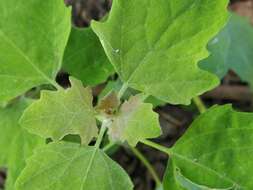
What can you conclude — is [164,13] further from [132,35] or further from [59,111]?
[59,111]

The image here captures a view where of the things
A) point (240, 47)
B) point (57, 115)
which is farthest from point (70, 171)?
point (240, 47)

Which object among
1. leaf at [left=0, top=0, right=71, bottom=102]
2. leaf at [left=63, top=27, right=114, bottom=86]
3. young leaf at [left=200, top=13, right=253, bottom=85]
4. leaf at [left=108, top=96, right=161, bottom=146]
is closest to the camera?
leaf at [left=108, top=96, right=161, bottom=146]

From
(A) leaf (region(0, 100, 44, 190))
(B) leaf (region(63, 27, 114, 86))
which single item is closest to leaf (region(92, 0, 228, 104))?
(B) leaf (region(63, 27, 114, 86))

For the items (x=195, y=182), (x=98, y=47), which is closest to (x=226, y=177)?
(x=195, y=182)

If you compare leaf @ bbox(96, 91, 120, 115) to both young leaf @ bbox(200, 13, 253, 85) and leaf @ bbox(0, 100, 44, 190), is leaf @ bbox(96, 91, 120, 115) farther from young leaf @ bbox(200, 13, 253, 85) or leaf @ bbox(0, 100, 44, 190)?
young leaf @ bbox(200, 13, 253, 85)

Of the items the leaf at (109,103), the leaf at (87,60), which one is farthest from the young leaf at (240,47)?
the leaf at (109,103)

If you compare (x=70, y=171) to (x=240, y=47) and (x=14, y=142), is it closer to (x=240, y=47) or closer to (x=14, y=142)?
(x=14, y=142)
